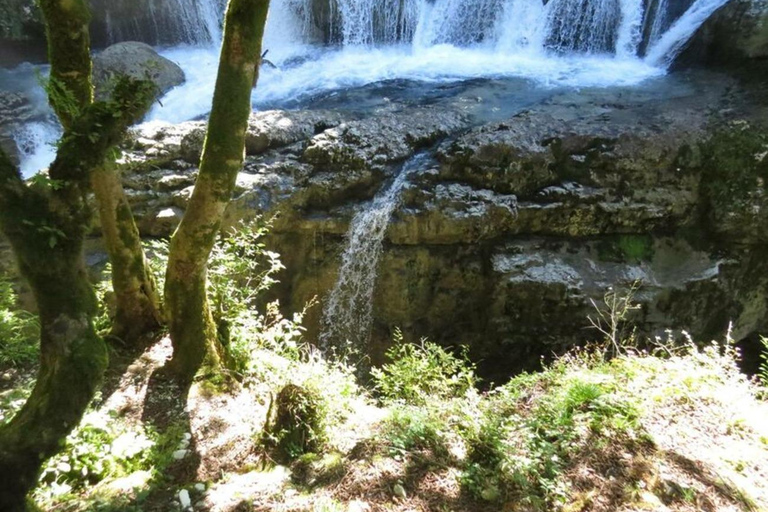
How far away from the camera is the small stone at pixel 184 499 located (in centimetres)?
271

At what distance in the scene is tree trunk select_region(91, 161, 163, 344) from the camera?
399cm

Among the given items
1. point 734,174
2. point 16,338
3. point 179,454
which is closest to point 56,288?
point 179,454

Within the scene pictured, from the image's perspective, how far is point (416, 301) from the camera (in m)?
7.40

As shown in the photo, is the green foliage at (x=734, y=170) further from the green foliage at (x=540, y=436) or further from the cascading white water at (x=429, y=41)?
the green foliage at (x=540, y=436)

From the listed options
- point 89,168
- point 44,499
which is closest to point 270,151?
point 89,168

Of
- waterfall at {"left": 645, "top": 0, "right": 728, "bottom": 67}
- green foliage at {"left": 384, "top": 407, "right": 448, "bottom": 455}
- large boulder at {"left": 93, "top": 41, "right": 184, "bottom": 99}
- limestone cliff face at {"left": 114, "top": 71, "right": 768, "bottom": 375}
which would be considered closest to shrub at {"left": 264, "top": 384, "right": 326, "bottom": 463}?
green foliage at {"left": 384, "top": 407, "right": 448, "bottom": 455}

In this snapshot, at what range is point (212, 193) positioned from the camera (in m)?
3.57

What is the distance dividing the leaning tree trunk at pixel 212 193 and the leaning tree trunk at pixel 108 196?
2.06 ft

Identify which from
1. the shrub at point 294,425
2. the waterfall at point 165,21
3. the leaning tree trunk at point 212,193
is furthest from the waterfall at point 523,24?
the shrub at point 294,425

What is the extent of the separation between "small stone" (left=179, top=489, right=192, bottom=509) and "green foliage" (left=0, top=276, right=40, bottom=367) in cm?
240

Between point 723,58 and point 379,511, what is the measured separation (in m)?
10.9

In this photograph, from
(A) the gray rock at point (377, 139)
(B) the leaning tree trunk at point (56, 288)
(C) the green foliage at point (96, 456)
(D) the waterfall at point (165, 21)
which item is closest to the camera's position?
(B) the leaning tree trunk at point (56, 288)

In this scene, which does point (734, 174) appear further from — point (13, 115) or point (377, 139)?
point (13, 115)

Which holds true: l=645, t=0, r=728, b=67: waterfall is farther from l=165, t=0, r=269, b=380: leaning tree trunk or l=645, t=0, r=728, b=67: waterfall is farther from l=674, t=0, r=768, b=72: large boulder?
l=165, t=0, r=269, b=380: leaning tree trunk
